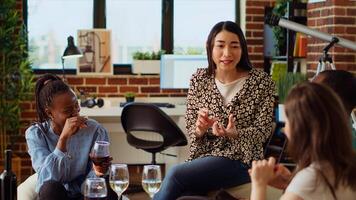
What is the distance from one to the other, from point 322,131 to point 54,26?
184 inches

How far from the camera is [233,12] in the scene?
21.5 feet

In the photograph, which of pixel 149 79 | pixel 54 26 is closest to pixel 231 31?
pixel 149 79

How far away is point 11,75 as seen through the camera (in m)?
5.62

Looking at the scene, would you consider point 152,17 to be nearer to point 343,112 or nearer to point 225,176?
point 225,176

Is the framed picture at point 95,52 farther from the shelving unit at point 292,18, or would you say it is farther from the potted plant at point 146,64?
the shelving unit at point 292,18

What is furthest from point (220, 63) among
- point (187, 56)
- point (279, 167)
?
point (187, 56)

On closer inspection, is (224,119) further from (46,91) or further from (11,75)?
(11,75)

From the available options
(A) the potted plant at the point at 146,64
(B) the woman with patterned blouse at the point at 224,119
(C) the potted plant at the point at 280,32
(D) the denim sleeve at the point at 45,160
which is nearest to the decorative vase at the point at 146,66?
(A) the potted plant at the point at 146,64

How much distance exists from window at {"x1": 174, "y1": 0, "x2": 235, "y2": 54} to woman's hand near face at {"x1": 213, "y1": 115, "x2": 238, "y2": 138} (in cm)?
332

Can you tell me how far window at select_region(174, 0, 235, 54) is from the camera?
6445mm

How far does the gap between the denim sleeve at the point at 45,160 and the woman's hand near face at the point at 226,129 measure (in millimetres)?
692

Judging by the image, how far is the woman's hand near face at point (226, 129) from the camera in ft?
10.2

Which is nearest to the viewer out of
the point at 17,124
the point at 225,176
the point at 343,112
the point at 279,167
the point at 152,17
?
the point at 343,112

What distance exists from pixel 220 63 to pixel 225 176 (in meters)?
0.59
